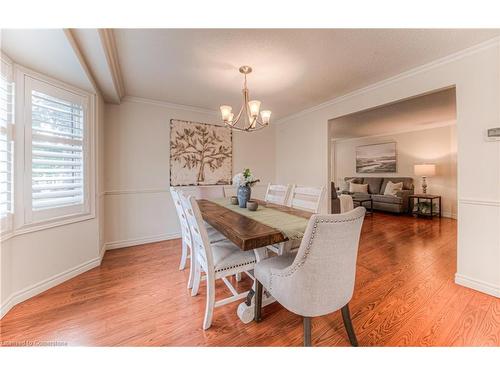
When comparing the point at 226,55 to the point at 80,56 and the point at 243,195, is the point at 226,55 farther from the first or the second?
the point at 243,195

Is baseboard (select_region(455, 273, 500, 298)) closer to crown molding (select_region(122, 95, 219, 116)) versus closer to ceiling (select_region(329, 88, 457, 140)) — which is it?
ceiling (select_region(329, 88, 457, 140))

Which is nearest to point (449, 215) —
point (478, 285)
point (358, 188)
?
point (358, 188)

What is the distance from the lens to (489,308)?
1.64 meters

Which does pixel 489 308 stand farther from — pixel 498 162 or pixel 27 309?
pixel 27 309

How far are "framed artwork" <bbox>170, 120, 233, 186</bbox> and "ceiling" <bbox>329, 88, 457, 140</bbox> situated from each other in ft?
6.31

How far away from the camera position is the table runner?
1.31m

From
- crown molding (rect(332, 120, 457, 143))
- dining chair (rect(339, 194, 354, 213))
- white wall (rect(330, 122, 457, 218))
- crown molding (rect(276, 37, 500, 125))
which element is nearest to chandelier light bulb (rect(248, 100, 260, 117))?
crown molding (rect(276, 37, 500, 125))

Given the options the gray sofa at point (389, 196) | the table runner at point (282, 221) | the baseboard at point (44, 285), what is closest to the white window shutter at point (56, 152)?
the baseboard at point (44, 285)

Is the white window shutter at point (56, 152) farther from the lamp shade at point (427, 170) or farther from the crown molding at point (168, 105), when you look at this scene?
the lamp shade at point (427, 170)

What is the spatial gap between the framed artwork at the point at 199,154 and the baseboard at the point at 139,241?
874 millimetres

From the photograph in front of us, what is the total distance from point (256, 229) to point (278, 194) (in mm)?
1240

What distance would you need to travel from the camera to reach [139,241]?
3219 millimetres

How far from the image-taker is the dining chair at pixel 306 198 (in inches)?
76.4
